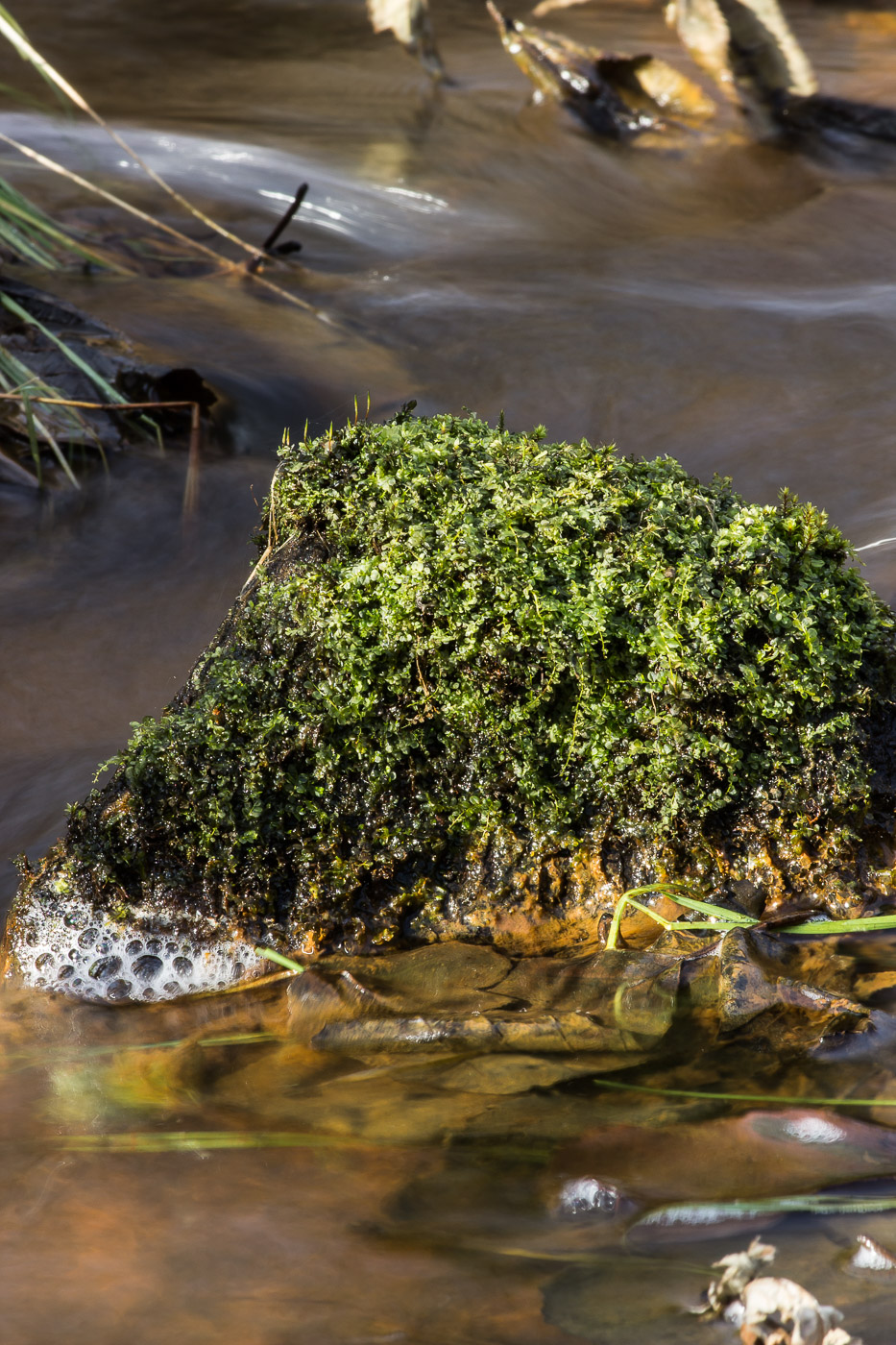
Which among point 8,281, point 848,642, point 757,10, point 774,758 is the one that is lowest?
point 774,758

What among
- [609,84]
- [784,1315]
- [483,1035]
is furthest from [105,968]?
[609,84]

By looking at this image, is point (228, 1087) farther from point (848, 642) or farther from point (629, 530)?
point (848, 642)

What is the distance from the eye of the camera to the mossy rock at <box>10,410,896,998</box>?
241cm

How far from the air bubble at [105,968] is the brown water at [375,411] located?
0.11 metres

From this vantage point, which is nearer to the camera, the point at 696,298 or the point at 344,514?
the point at 344,514

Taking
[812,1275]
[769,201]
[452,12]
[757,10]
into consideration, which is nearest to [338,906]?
[812,1275]

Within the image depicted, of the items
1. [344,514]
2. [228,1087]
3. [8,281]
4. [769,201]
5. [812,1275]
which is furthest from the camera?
[769,201]

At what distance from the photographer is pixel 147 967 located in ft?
8.19

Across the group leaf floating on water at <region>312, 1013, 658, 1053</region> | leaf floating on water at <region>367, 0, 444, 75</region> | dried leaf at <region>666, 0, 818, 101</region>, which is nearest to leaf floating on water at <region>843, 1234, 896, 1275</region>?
leaf floating on water at <region>312, 1013, 658, 1053</region>

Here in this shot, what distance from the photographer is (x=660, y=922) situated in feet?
7.82

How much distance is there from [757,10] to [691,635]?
7563 mm

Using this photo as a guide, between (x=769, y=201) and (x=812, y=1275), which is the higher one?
(x=769, y=201)

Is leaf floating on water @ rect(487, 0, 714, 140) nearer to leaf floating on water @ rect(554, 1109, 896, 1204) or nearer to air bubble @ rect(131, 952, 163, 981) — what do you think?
air bubble @ rect(131, 952, 163, 981)

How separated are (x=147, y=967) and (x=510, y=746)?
99 cm
